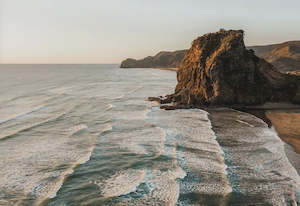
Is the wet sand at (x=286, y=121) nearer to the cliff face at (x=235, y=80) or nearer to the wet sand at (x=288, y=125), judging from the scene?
the wet sand at (x=288, y=125)

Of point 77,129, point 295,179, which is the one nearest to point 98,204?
point 295,179

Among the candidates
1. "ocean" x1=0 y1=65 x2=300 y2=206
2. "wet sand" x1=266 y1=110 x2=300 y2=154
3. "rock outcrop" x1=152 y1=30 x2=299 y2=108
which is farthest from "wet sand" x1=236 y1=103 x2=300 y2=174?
"rock outcrop" x1=152 y1=30 x2=299 y2=108

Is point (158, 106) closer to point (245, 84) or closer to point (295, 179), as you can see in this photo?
point (245, 84)

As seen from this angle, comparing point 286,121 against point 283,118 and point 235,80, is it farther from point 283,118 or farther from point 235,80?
point 235,80

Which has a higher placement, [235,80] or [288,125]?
[235,80]

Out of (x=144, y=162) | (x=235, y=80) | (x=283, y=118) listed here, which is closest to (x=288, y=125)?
(x=283, y=118)

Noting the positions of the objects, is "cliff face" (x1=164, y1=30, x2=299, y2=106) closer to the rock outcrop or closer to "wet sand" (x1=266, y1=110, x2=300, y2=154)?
the rock outcrop

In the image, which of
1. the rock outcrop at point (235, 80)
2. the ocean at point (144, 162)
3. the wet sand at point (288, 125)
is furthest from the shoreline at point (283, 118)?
the rock outcrop at point (235, 80)
